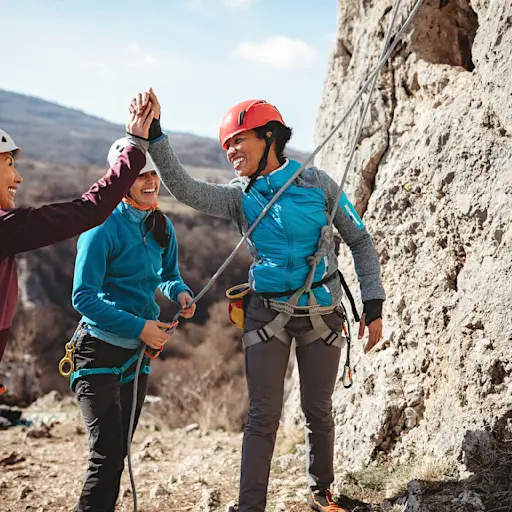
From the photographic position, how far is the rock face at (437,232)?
10.8 feet

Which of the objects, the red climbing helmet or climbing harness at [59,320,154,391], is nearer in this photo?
climbing harness at [59,320,154,391]

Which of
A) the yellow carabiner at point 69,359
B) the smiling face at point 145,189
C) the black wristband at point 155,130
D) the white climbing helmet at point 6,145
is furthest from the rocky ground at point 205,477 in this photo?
the white climbing helmet at point 6,145

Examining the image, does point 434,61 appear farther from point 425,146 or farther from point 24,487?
point 24,487

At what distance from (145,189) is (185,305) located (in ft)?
2.05

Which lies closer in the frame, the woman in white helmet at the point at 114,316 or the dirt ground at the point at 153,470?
the woman in white helmet at the point at 114,316

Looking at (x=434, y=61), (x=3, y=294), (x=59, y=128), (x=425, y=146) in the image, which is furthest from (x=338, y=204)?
(x=59, y=128)

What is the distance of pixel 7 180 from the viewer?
93.7 inches

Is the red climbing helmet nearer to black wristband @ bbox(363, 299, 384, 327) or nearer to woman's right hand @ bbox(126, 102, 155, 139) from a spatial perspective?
woman's right hand @ bbox(126, 102, 155, 139)

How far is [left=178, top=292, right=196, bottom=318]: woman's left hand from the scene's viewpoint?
3.04m

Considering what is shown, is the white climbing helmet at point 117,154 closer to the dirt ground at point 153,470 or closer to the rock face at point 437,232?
the rock face at point 437,232

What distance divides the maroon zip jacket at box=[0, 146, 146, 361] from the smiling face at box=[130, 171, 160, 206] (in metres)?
0.51

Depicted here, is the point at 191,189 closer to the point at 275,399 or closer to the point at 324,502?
the point at 275,399

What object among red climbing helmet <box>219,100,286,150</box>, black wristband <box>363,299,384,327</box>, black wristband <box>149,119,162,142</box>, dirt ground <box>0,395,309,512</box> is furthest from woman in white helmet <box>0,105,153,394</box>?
dirt ground <box>0,395,309,512</box>

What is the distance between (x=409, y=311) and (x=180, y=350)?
102 ft
